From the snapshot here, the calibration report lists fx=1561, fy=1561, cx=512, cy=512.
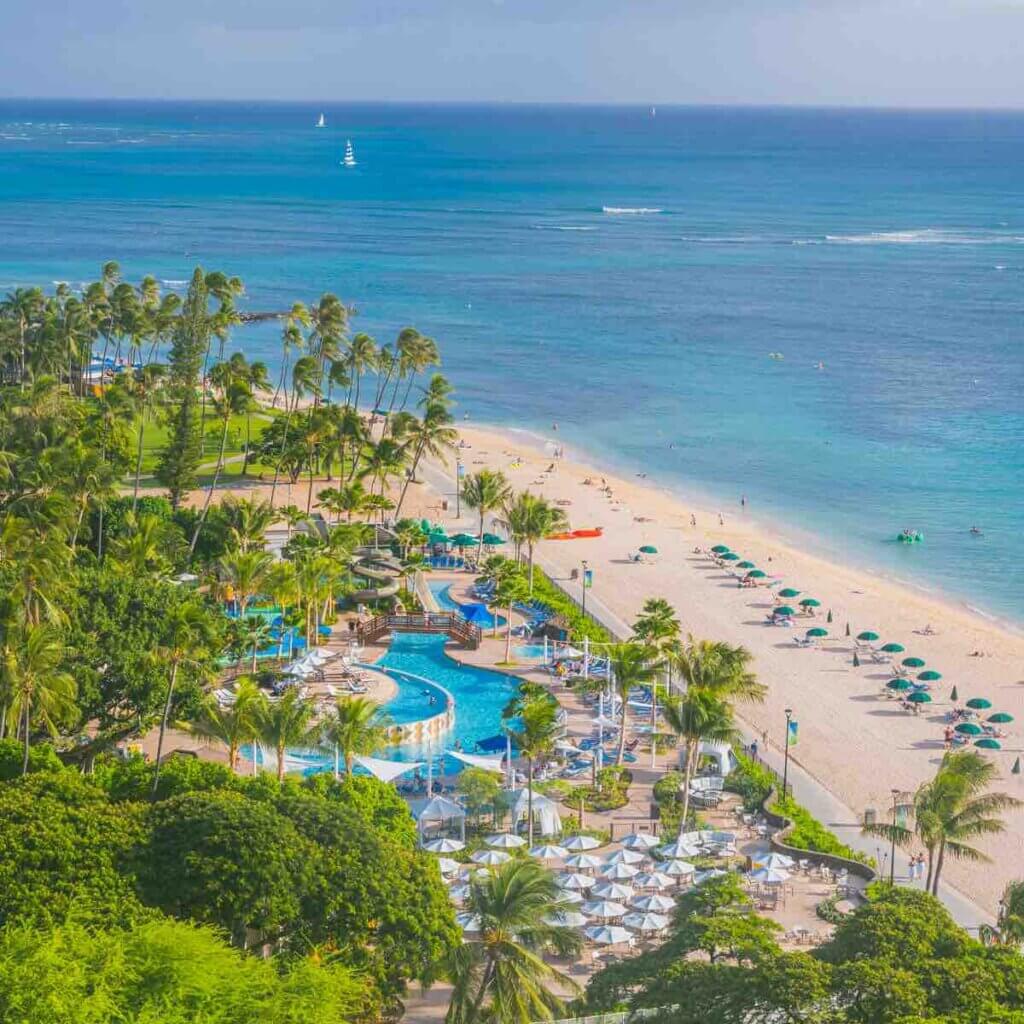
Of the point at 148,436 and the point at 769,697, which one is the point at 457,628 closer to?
the point at 769,697

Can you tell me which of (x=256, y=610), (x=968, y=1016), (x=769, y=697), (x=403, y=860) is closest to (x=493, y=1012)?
(x=403, y=860)

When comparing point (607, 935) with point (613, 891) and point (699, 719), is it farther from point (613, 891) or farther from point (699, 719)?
point (699, 719)

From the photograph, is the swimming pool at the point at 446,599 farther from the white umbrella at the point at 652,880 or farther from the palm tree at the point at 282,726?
the white umbrella at the point at 652,880

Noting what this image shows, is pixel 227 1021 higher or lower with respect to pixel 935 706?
higher

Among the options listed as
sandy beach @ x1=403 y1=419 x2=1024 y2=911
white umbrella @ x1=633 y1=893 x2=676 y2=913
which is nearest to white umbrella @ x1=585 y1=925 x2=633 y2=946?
white umbrella @ x1=633 y1=893 x2=676 y2=913

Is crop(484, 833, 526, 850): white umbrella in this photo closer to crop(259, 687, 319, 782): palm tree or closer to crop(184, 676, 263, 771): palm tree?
crop(259, 687, 319, 782): palm tree

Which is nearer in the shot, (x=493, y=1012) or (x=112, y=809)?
(x=493, y=1012)
